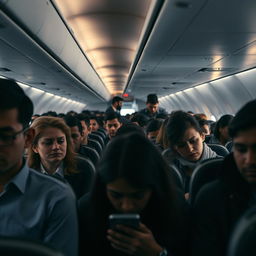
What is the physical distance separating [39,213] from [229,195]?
100 cm

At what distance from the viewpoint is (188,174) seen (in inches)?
146

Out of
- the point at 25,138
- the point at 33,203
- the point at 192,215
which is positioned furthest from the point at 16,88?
the point at 192,215

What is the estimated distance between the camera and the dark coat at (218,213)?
73.9 inches

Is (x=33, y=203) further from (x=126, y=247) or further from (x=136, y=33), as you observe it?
(x=136, y=33)

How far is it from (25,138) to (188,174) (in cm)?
213

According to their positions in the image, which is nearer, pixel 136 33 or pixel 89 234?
pixel 89 234

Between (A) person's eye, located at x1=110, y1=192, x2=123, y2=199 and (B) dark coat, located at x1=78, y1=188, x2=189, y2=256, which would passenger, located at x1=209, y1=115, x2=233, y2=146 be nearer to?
(B) dark coat, located at x1=78, y1=188, x2=189, y2=256

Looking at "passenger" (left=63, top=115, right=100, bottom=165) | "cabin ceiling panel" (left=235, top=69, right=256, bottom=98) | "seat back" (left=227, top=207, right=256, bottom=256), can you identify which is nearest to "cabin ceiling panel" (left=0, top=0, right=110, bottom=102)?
"passenger" (left=63, top=115, right=100, bottom=165)

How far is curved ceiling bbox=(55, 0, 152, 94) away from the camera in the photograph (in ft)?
26.3

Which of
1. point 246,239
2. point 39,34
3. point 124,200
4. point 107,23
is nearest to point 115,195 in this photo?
point 124,200

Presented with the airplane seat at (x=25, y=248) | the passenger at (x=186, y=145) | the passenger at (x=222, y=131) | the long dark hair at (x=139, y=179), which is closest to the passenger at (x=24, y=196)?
the long dark hair at (x=139, y=179)

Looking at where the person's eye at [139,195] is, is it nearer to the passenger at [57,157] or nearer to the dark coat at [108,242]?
the dark coat at [108,242]

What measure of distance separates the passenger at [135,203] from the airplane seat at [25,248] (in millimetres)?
609

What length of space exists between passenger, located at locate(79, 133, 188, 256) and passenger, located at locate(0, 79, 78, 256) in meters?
0.19
